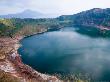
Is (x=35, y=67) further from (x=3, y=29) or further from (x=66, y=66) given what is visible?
(x=3, y=29)

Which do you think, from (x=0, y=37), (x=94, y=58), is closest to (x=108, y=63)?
(x=94, y=58)

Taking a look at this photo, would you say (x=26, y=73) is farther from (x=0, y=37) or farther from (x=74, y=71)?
(x=0, y=37)

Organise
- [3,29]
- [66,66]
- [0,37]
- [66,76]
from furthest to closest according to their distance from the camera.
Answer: [3,29] < [0,37] < [66,66] < [66,76]

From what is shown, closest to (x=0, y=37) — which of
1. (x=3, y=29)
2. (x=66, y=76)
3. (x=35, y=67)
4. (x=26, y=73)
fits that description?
(x=3, y=29)

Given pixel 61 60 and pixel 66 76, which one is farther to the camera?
pixel 61 60

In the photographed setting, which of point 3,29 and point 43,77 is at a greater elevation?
point 3,29

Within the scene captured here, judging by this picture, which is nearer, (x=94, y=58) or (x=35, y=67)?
(x=35, y=67)

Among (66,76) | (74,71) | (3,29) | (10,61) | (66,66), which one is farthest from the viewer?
(3,29)

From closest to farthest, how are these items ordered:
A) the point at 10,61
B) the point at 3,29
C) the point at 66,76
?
the point at 66,76 → the point at 10,61 → the point at 3,29

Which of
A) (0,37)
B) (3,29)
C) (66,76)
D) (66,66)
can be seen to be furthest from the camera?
(3,29)
